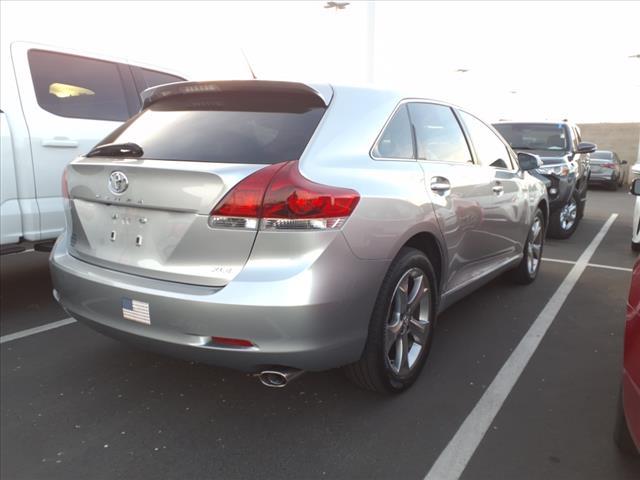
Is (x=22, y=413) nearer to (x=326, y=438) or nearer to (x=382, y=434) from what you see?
(x=326, y=438)

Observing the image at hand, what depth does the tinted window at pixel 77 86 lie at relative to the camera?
4.10 metres

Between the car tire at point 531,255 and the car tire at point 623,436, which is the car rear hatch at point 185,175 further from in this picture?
the car tire at point 531,255

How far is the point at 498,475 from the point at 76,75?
4.20 metres

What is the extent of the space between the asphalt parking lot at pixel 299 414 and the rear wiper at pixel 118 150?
131cm

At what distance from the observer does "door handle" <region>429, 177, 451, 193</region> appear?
2990 millimetres

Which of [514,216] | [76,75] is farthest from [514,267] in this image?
[76,75]

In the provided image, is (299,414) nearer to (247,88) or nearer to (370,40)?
(247,88)

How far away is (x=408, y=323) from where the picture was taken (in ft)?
9.66

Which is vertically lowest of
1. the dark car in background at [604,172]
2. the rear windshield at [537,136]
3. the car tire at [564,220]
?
the dark car in background at [604,172]

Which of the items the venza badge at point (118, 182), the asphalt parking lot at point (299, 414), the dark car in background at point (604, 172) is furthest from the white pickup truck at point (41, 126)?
the dark car in background at point (604, 172)

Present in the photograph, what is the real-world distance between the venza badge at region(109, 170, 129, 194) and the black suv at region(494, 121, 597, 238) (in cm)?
632

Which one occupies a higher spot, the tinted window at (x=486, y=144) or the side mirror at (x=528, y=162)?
the tinted window at (x=486, y=144)

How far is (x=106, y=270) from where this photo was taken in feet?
8.43

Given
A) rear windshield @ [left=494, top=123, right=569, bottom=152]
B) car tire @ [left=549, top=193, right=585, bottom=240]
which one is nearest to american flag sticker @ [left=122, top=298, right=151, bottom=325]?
car tire @ [left=549, top=193, right=585, bottom=240]
